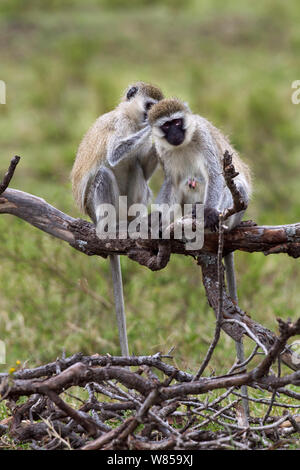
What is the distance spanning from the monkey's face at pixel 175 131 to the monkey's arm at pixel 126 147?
0.30m

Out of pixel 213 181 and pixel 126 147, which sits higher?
pixel 126 147

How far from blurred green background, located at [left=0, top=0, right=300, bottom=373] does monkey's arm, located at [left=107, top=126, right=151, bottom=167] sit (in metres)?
1.26

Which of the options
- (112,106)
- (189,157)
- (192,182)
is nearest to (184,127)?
(189,157)

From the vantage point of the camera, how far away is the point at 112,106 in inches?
455

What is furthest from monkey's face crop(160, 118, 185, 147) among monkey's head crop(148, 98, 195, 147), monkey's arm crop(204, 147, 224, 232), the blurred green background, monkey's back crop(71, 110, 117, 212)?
the blurred green background

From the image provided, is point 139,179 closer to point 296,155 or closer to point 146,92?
point 146,92

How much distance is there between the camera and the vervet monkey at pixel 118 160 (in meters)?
4.88

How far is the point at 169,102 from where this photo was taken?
4500mm

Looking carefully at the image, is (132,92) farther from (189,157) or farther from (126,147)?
(189,157)

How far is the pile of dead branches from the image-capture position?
309 cm

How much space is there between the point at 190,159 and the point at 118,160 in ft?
1.65

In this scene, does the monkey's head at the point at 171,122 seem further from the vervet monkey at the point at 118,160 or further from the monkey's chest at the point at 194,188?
the vervet monkey at the point at 118,160

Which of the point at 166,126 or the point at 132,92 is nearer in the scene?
the point at 166,126
